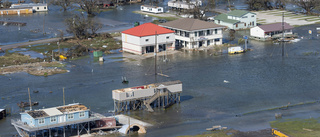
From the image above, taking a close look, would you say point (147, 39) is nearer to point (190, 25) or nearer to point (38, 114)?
point (190, 25)

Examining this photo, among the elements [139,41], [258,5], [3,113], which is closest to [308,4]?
[258,5]

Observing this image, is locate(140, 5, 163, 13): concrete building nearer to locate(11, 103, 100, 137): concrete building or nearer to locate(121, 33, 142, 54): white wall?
locate(121, 33, 142, 54): white wall

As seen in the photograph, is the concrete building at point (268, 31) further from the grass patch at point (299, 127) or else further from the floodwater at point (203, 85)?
the grass patch at point (299, 127)

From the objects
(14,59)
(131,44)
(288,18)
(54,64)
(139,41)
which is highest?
(288,18)

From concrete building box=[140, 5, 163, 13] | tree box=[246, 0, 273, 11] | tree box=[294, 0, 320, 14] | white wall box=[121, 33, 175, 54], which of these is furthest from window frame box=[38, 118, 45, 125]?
tree box=[246, 0, 273, 11]

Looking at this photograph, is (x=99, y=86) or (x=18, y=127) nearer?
(x=18, y=127)

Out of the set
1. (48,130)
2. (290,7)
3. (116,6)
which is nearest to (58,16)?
(116,6)

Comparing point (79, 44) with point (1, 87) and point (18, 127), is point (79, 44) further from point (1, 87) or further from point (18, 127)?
point (18, 127)
